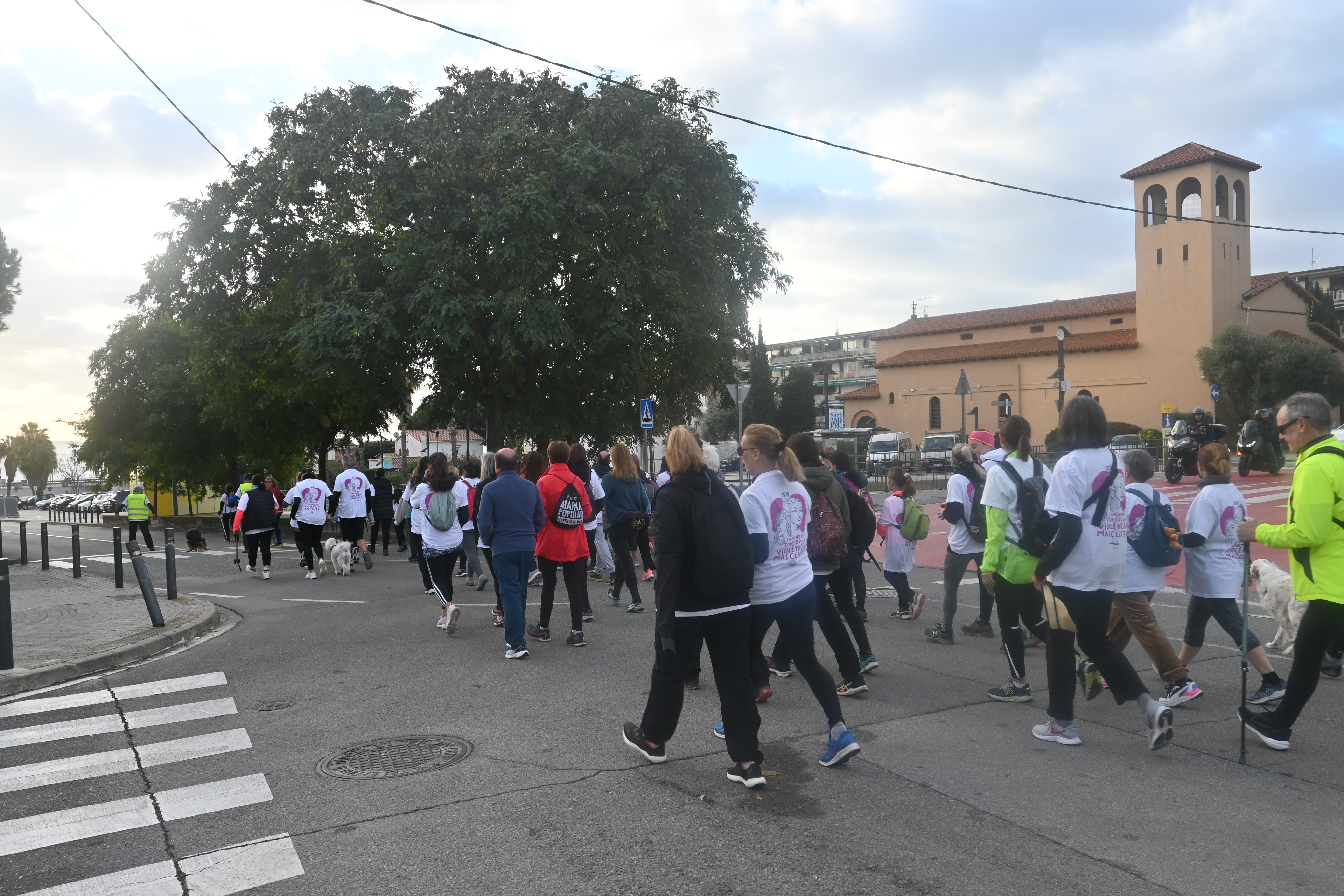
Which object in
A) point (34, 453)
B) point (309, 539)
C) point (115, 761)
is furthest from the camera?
point (34, 453)

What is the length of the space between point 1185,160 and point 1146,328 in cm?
1104

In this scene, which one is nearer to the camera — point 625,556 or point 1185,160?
point 625,556

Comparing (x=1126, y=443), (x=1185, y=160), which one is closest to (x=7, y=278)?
(x=1126, y=443)

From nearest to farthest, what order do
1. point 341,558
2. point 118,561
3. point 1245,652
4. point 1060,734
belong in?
point 1245,652 → point 1060,734 → point 118,561 → point 341,558

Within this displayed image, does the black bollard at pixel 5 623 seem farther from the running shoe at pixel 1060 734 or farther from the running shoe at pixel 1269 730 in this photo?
the running shoe at pixel 1269 730

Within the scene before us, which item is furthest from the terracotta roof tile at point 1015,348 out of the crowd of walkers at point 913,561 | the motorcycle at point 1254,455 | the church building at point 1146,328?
the crowd of walkers at point 913,561

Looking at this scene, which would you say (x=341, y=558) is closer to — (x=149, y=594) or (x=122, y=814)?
(x=149, y=594)

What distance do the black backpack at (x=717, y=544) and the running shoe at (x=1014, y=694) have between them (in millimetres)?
2504

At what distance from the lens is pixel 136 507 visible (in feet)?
80.2

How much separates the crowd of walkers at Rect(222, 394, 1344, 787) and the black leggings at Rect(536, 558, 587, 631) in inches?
0.9

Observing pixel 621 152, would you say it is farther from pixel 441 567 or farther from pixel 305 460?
pixel 305 460

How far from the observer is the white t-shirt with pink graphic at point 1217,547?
642cm

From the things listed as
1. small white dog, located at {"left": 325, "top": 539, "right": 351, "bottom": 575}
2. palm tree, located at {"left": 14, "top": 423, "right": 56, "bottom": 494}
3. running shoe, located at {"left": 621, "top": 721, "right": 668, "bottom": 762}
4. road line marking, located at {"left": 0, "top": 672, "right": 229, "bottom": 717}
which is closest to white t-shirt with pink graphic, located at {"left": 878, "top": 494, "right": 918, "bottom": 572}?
running shoe, located at {"left": 621, "top": 721, "right": 668, "bottom": 762}

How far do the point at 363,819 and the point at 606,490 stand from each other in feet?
21.9
